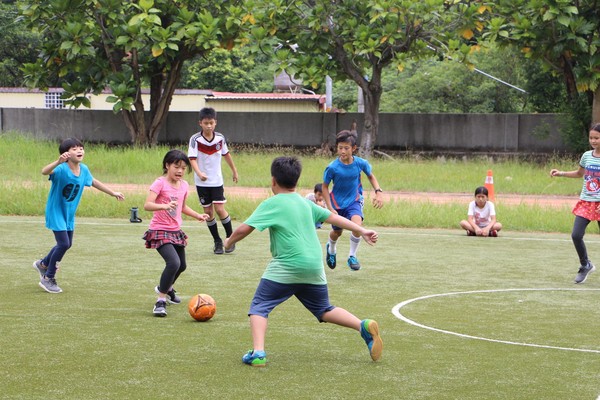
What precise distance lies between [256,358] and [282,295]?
A: 497 mm

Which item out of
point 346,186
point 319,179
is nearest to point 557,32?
point 319,179

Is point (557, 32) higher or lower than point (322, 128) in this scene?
higher

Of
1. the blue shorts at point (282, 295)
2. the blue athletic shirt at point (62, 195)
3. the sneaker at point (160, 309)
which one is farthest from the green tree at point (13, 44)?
the blue shorts at point (282, 295)

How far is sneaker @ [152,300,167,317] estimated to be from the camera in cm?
889

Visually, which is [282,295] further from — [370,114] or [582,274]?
[370,114]

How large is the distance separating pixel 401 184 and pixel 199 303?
51.6 ft

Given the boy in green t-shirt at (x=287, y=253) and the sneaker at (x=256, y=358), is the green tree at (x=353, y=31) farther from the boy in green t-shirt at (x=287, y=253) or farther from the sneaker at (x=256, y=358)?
the sneaker at (x=256, y=358)

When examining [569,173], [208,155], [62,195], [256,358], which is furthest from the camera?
[208,155]

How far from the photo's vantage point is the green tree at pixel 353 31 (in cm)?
2559

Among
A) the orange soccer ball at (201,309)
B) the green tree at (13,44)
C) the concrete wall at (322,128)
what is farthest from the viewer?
the green tree at (13,44)

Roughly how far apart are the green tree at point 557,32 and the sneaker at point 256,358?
1862 centimetres

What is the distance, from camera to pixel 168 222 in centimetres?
908

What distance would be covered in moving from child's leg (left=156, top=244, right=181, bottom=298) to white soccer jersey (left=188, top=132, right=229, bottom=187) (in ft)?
14.4

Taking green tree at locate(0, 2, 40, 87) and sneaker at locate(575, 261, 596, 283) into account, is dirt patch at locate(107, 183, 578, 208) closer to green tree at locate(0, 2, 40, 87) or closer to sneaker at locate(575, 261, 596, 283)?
sneaker at locate(575, 261, 596, 283)
